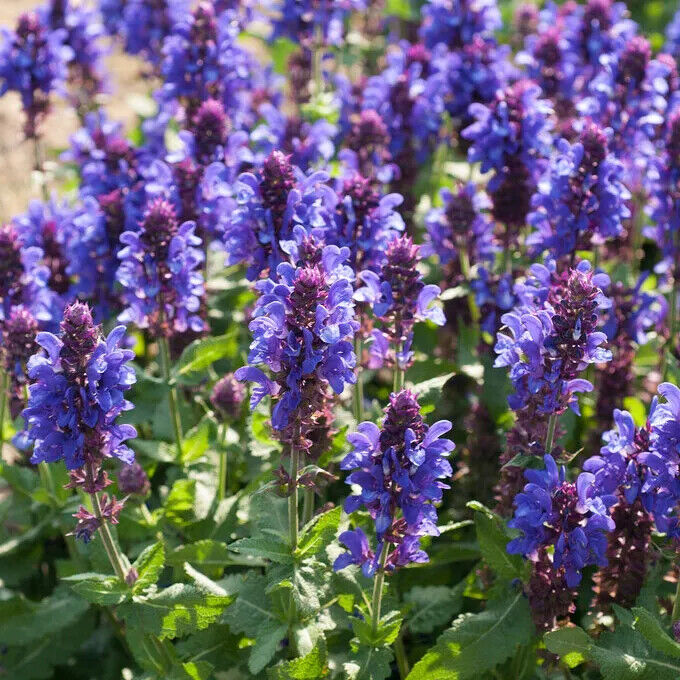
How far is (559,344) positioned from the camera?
3838 millimetres

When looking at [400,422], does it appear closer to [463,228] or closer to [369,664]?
[369,664]

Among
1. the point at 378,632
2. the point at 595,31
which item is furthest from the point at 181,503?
the point at 595,31

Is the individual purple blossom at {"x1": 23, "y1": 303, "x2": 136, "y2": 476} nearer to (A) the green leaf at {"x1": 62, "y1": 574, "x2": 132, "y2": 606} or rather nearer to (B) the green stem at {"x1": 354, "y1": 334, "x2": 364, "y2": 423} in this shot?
(A) the green leaf at {"x1": 62, "y1": 574, "x2": 132, "y2": 606}

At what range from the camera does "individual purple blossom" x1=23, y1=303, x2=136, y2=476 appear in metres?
3.62

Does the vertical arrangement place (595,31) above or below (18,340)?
above

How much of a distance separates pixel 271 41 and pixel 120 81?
6.54m

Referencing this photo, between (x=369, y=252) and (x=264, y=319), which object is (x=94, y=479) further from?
(x=369, y=252)

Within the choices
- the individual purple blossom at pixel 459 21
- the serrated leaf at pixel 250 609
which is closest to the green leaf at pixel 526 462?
the serrated leaf at pixel 250 609

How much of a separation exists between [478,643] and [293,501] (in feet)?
3.42

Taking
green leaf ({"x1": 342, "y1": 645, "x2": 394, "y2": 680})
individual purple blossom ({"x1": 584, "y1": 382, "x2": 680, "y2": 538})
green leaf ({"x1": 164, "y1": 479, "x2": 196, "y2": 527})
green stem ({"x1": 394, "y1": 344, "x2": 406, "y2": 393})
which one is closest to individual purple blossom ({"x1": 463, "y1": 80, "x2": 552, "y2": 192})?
green stem ({"x1": 394, "y1": 344, "x2": 406, "y2": 393})

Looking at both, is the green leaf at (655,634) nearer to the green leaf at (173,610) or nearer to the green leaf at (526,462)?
the green leaf at (526,462)

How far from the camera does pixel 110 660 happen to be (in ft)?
18.1

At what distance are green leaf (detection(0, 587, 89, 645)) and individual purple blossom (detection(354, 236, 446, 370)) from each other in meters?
2.26

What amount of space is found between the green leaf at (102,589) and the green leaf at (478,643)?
1.30 m
